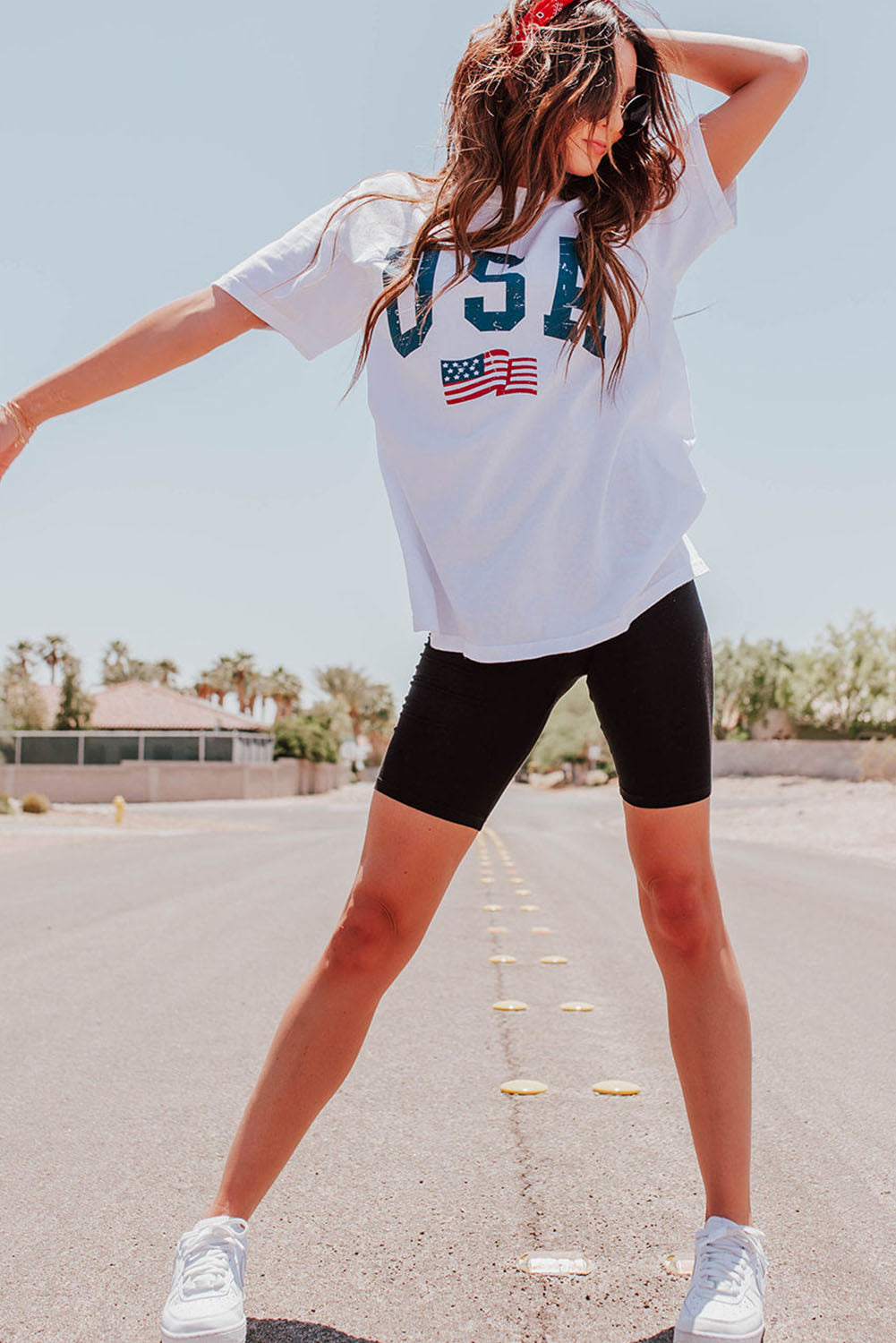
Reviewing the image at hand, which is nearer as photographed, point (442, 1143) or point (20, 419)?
point (20, 419)

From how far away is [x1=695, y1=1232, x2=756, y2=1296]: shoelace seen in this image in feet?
5.52

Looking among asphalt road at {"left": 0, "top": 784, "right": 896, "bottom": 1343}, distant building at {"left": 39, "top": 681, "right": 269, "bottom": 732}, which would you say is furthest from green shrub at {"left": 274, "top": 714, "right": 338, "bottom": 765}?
asphalt road at {"left": 0, "top": 784, "right": 896, "bottom": 1343}

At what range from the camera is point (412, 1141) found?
278 cm

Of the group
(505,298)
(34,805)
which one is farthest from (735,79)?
(34,805)

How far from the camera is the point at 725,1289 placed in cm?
167

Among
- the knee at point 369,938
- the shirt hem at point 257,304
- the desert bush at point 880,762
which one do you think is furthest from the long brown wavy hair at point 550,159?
the desert bush at point 880,762

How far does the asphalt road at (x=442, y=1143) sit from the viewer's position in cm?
189

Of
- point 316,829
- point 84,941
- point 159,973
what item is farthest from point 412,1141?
point 316,829

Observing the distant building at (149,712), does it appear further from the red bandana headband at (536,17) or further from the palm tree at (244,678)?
the red bandana headband at (536,17)

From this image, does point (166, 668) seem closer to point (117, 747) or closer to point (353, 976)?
point (117, 747)

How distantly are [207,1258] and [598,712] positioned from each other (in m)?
1.03

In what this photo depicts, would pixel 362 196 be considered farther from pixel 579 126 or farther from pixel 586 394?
pixel 586 394

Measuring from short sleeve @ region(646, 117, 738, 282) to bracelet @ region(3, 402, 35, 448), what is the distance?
107 centimetres

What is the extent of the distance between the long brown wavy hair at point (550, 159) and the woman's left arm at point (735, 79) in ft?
0.27
